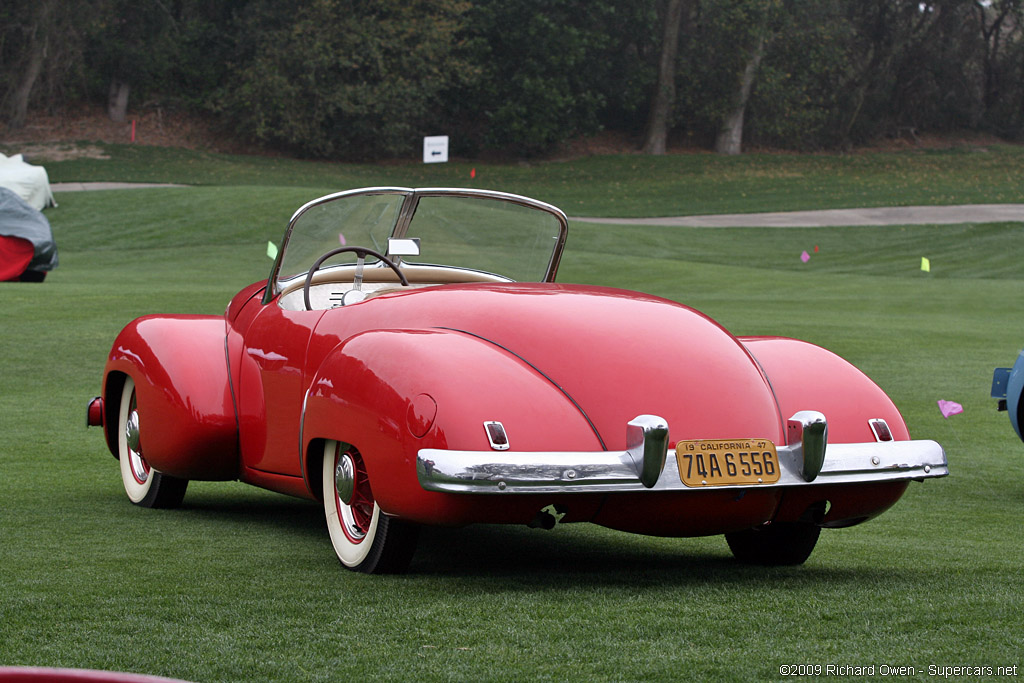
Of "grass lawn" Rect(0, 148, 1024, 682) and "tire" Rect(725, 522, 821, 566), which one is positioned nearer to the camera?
"grass lawn" Rect(0, 148, 1024, 682)

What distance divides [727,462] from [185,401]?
2754mm

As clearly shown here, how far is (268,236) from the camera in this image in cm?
2872

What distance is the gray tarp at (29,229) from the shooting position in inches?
757

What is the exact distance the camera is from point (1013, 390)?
6.60m

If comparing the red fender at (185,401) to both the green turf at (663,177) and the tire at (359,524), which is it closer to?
the tire at (359,524)

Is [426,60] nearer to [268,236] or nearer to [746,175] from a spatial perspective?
[746,175]

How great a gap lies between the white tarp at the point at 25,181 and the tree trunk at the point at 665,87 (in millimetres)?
28612

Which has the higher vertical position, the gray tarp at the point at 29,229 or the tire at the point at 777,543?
the tire at the point at 777,543

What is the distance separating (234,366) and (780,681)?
345 cm

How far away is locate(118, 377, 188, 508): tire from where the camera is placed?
6066 mm

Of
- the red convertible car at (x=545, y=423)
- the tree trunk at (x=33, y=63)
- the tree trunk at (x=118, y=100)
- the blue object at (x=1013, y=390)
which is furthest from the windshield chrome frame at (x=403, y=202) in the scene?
the tree trunk at (x=118, y=100)

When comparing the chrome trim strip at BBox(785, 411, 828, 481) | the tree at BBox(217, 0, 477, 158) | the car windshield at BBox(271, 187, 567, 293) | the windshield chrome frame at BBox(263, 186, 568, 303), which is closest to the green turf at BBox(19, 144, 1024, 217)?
the tree at BBox(217, 0, 477, 158)

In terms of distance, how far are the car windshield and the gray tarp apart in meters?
14.7

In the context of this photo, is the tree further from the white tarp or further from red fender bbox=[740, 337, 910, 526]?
red fender bbox=[740, 337, 910, 526]
